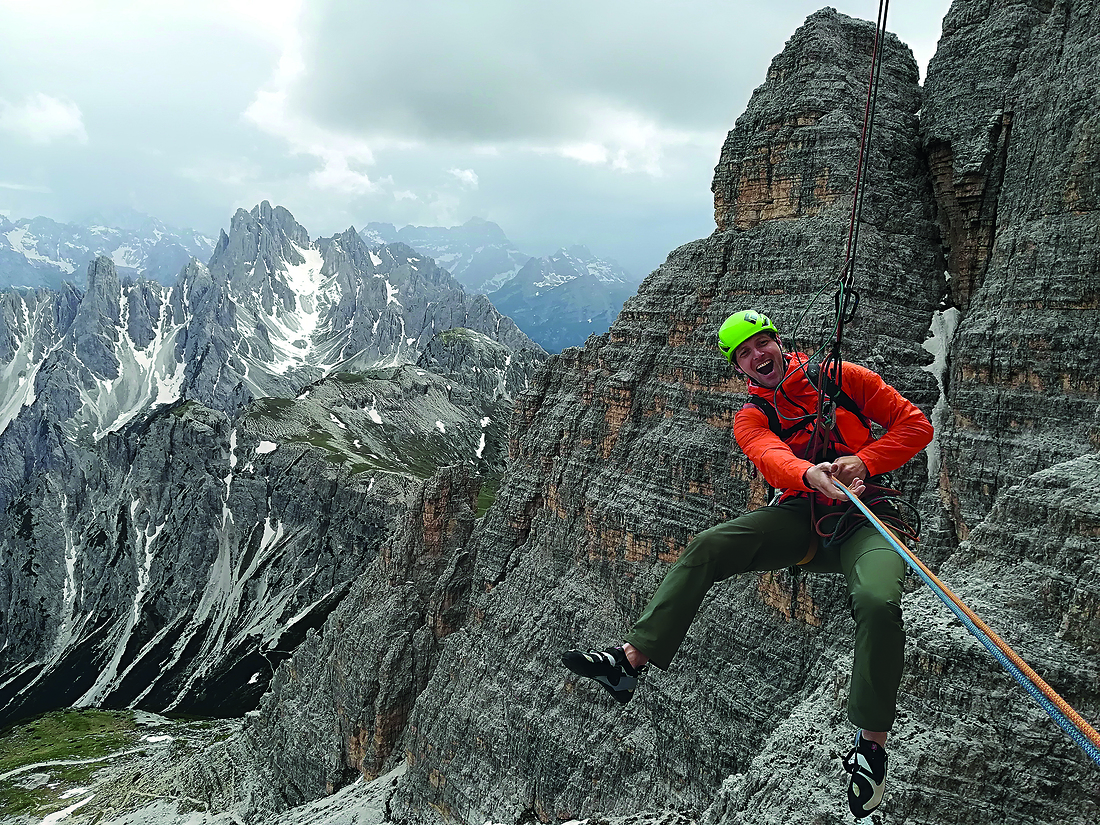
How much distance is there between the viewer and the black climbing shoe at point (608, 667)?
8.42 m

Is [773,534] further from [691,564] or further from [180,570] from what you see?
[180,570]

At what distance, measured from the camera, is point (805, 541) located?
946 cm

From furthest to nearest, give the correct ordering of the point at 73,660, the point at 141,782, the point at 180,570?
the point at 180,570
the point at 73,660
the point at 141,782

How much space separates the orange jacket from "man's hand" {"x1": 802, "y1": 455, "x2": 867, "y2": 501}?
571mm

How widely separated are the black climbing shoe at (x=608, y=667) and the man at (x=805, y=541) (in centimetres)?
1

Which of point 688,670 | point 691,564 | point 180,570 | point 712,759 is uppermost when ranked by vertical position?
point 691,564

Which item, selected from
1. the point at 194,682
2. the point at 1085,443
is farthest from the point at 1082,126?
the point at 194,682

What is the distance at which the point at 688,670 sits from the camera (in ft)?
113

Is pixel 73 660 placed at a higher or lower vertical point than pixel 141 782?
lower

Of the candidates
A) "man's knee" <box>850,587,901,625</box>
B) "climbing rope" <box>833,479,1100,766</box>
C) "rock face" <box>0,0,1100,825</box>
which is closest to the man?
"man's knee" <box>850,587,901,625</box>

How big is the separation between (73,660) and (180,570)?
29.8 meters

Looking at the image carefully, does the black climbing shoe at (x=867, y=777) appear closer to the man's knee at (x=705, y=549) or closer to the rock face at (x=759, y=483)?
the man's knee at (x=705, y=549)

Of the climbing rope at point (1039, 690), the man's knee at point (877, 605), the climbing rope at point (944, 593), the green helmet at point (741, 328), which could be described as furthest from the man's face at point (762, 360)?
the climbing rope at point (1039, 690)

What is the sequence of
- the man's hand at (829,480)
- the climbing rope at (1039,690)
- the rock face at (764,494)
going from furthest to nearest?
the rock face at (764,494), the man's hand at (829,480), the climbing rope at (1039,690)
